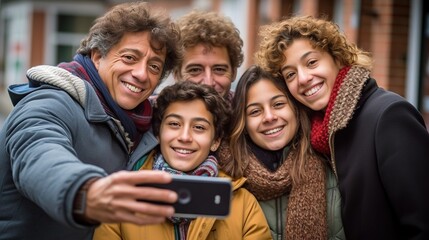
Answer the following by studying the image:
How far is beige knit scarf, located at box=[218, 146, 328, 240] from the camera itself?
124 inches

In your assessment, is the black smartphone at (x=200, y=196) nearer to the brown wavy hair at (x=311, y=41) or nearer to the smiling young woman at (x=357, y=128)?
the smiling young woman at (x=357, y=128)

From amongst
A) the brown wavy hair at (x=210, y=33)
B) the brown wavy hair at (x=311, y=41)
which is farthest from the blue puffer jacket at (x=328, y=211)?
the brown wavy hair at (x=210, y=33)

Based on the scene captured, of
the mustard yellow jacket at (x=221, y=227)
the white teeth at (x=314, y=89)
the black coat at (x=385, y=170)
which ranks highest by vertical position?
the white teeth at (x=314, y=89)

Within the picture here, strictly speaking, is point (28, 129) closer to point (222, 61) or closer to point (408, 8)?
point (222, 61)

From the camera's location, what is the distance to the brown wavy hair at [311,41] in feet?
10.8

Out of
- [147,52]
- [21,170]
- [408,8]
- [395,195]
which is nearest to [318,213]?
[395,195]

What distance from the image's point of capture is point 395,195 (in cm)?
286

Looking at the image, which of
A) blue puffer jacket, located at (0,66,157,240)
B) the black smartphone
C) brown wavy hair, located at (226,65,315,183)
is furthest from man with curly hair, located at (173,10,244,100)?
the black smartphone

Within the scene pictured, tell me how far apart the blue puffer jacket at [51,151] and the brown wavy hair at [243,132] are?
1.85 feet

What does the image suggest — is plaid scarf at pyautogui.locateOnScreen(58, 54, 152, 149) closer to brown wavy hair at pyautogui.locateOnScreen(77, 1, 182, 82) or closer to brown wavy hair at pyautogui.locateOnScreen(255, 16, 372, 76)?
brown wavy hair at pyautogui.locateOnScreen(77, 1, 182, 82)

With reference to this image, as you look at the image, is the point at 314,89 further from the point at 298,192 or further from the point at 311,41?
the point at 298,192

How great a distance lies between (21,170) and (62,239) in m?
0.57

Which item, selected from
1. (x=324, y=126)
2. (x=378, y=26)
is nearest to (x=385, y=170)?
(x=324, y=126)

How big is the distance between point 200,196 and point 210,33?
2037 millimetres
